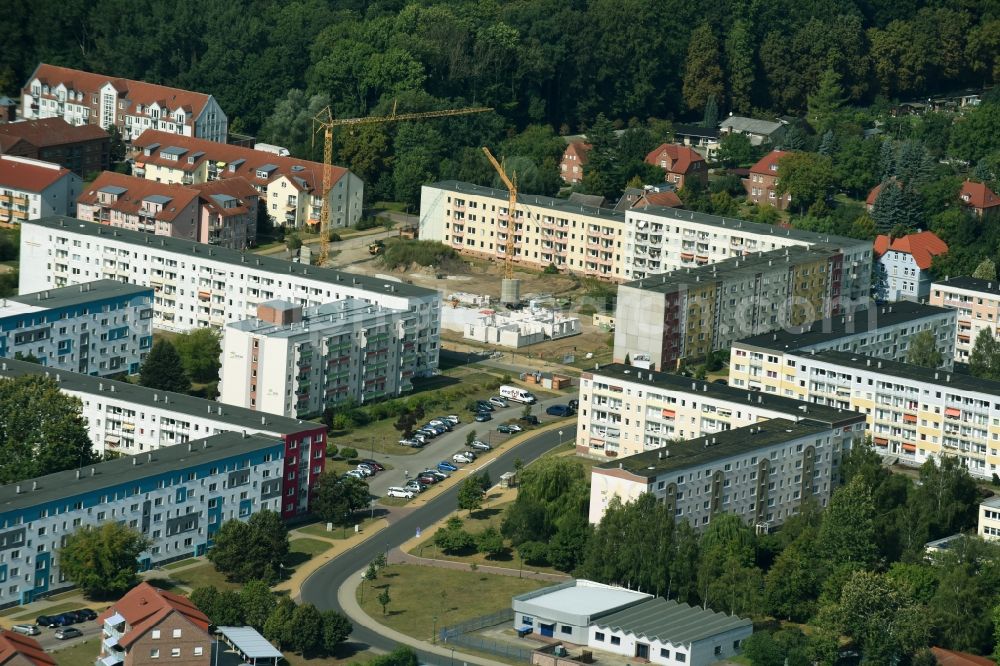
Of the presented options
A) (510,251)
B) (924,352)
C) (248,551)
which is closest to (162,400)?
(248,551)

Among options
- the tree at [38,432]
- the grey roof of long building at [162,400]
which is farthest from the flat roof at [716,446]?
the tree at [38,432]

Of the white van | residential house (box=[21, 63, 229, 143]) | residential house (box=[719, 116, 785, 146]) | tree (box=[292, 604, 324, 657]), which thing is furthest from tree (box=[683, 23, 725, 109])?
tree (box=[292, 604, 324, 657])

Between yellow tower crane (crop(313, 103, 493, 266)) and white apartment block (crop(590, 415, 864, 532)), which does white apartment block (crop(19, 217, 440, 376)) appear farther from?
white apartment block (crop(590, 415, 864, 532))

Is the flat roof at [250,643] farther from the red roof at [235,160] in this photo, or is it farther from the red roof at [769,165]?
the red roof at [769,165]

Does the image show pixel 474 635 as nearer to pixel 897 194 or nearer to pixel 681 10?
pixel 897 194

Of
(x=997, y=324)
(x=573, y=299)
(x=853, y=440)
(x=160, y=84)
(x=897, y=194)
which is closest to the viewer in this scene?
(x=853, y=440)

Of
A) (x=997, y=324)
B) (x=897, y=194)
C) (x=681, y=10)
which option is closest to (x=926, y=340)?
(x=997, y=324)
